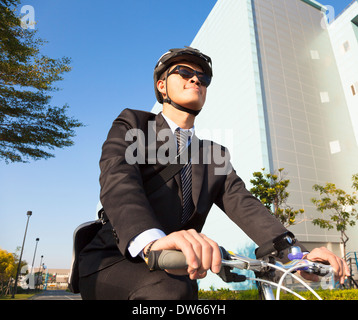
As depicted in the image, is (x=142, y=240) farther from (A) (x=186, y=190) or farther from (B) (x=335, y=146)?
(B) (x=335, y=146)

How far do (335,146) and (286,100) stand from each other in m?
6.26

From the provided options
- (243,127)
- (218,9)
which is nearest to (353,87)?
(243,127)

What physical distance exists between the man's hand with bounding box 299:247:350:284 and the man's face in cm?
122

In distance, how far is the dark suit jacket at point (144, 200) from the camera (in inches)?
45.0

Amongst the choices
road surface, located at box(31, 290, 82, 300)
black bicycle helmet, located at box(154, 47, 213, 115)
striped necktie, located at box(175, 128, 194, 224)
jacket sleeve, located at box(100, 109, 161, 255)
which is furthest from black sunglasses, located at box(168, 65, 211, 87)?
road surface, located at box(31, 290, 82, 300)

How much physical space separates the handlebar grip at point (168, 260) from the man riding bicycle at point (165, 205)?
2 centimetres

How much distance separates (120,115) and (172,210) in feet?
2.31

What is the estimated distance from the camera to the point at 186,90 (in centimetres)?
194

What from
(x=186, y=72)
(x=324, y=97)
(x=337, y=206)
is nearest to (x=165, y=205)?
(x=186, y=72)

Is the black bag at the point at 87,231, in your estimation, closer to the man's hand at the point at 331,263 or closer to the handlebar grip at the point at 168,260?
the handlebar grip at the point at 168,260

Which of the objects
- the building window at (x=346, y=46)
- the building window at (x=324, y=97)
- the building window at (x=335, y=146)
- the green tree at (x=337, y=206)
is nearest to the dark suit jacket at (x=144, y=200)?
the green tree at (x=337, y=206)

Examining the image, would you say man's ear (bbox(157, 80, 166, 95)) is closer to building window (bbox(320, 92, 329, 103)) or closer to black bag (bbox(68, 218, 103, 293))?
black bag (bbox(68, 218, 103, 293))

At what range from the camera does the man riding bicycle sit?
3.34ft
